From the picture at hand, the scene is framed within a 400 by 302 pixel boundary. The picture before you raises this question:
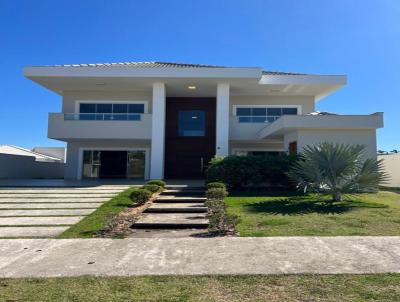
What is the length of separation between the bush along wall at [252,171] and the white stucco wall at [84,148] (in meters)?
8.75

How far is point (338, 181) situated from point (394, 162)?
1405 centimetres

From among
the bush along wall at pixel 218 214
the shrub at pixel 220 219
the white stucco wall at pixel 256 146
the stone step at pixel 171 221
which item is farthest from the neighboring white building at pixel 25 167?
the shrub at pixel 220 219

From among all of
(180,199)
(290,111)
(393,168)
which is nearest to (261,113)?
(290,111)

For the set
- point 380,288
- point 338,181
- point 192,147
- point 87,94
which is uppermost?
point 87,94

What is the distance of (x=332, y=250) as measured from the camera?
6270 millimetres

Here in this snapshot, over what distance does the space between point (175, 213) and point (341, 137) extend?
10.1 meters

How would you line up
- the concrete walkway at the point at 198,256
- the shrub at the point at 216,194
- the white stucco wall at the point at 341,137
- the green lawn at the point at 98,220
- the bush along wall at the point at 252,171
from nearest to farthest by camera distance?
1. the concrete walkway at the point at 198,256
2. the green lawn at the point at 98,220
3. the shrub at the point at 216,194
4. the bush along wall at the point at 252,171
5. the white stucco wall at the point at 341,137

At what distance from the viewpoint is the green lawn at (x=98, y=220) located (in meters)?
7.93

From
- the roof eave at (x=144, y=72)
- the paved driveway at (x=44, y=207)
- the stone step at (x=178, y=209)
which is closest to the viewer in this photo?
the paved driveway at (x=44, y=207)

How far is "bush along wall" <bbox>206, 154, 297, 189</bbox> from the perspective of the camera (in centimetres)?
1528

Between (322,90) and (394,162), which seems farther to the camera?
(394,162)

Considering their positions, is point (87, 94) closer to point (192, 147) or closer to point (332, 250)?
point (192, 147)

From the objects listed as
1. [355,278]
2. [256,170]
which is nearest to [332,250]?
[355,278]

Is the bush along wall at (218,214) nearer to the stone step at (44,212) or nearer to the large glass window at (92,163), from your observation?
the stone step at (44,212)
